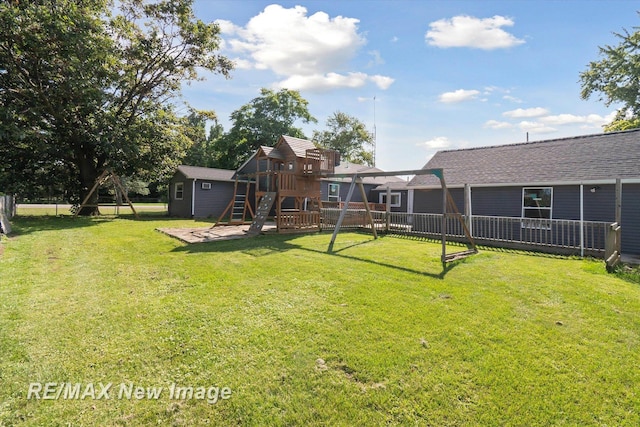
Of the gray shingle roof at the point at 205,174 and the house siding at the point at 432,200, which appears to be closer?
the house siding at the point at 432,200

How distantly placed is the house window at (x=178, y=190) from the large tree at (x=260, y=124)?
10271 mm

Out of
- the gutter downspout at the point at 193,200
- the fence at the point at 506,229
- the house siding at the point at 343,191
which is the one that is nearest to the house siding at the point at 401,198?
the house siding at the point at 343,191

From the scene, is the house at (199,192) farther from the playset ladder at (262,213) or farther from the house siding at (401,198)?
the house siding at (401,198)

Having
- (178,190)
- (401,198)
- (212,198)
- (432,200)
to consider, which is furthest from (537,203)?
(178,190)

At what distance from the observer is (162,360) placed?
3.24 m

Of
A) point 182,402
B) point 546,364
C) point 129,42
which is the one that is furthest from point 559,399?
point 129,42

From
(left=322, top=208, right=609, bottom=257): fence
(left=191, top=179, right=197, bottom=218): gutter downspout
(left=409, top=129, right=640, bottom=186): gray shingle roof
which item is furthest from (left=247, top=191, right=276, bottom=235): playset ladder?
(left=191, top=179, right=197, bottom=218): gutter downspout

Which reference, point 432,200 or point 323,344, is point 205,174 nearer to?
point 432,200

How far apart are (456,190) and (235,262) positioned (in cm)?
1101

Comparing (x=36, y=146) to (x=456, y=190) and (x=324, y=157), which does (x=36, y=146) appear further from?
(x=456, y=190)

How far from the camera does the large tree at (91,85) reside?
14.0 meters

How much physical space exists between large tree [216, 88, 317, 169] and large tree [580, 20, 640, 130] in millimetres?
27343

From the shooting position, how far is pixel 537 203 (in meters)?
12.0

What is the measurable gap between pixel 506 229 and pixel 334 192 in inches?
502
